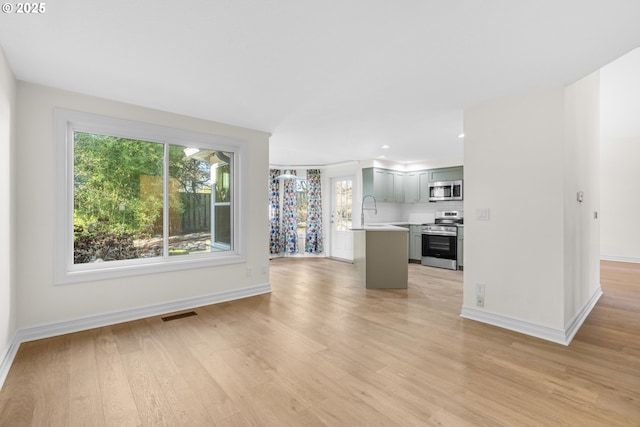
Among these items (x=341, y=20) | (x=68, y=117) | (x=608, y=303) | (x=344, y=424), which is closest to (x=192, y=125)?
(x=68, y=117)

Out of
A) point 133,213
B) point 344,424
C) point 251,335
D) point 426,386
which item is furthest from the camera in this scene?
point 133,213

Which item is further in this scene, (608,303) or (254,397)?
(608,303)

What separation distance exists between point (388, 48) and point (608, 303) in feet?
13.5

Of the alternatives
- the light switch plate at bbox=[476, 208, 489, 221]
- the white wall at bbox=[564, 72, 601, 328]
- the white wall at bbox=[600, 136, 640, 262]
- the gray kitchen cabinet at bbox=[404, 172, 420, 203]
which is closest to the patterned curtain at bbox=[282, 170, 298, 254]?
the gray kitchen cabinet at bbox=[404, 172, 420, 203]

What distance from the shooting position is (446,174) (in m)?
6.42

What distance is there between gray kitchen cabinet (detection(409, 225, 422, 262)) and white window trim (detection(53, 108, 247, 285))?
4.01 m

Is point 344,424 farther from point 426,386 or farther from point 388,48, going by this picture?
point 388,48

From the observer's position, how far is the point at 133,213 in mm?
3355

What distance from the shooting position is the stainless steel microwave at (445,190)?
20.3ft

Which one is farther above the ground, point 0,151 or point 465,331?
point 0,151

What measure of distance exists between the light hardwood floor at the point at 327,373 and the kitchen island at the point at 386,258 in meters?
1.04

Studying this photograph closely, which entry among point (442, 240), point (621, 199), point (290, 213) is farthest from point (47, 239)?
point (621, 199)

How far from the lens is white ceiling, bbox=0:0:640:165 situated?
170 centimetres

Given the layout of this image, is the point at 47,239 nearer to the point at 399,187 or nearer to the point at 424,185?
the point at 399,187
